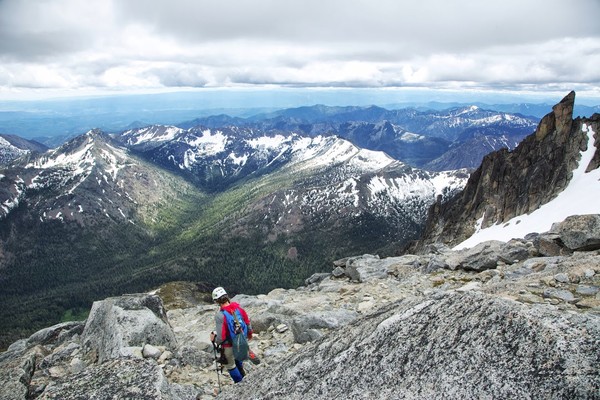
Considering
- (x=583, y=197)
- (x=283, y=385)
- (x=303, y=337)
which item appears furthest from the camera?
(x=583, y=197)

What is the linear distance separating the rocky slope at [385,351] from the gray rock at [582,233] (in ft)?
0.38

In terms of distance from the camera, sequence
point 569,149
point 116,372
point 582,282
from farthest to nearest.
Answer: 1. point 569,149
2. point 582,282
3. point 116,372

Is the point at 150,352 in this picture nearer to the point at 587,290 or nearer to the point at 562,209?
the point at 587,290

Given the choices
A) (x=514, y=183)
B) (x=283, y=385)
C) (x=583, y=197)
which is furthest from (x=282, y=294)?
(x=514, y=183)

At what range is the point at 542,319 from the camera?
241 inches

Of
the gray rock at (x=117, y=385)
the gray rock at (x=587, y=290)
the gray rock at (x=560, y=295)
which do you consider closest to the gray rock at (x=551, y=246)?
the gray rock at (x=587, y=290)

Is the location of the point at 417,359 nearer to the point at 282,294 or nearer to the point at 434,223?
the point at 282,294

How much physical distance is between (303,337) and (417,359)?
1012 cm

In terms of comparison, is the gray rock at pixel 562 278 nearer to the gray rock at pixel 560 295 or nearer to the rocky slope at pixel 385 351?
the rocky slope at pixel 385 351

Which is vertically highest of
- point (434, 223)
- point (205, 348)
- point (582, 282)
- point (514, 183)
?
point (582, 282)

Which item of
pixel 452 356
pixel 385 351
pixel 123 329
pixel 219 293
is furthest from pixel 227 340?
pixel 452 356

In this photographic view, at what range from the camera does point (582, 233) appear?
74.0ft

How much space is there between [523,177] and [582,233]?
7752 centimetres

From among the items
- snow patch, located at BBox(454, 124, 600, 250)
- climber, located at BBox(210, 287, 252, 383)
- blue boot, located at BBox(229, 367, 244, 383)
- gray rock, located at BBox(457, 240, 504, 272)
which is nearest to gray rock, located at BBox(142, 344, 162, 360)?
climber, located at BBox(210, 287, 252, 383)
